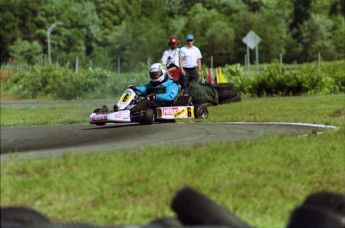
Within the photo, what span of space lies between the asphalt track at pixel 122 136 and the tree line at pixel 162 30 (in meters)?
63.2

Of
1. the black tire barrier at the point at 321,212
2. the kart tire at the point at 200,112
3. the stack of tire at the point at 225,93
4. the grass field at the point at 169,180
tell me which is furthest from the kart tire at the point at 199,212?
the stack of tire at the point at 225,93

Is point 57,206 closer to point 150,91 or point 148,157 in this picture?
point 148,157

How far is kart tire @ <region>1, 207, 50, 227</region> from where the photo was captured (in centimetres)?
451

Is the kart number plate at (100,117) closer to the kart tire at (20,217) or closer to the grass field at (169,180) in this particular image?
the grass field at (169,180)

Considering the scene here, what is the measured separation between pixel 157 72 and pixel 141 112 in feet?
3.93

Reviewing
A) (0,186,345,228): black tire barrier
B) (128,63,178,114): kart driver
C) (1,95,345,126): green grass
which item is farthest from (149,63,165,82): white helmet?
(0,186,345,228): black tire barrier

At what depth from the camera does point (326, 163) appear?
7566mm

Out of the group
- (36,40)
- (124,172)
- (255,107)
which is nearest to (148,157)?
(124,172)

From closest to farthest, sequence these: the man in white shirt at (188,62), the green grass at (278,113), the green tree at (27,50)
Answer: the green grass at (278,113), the man in white shirt at (188,62), the green tree at (27,50)

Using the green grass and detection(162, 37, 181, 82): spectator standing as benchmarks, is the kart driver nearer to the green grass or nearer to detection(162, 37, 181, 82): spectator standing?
the green grass

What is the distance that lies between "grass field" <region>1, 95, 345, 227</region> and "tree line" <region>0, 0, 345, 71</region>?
6698 centimetres

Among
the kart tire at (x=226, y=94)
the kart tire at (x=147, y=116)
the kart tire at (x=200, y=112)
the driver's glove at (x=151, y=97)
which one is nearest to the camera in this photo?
the kart tire at (x=147, y=116)

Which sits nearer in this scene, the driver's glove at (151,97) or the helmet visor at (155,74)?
the driver's glove at (151,97)

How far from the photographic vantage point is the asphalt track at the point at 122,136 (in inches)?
325
